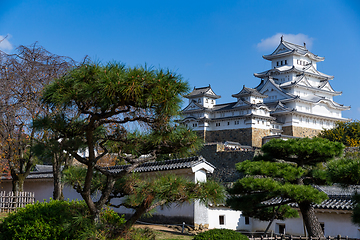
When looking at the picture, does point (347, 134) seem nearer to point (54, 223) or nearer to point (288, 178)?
point (288, 178)

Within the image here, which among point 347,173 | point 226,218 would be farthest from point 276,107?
point 347,173

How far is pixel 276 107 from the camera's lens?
37.3 meters

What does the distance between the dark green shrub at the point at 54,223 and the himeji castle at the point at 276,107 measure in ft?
95.8

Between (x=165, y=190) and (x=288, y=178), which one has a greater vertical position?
(x=288, y=178)

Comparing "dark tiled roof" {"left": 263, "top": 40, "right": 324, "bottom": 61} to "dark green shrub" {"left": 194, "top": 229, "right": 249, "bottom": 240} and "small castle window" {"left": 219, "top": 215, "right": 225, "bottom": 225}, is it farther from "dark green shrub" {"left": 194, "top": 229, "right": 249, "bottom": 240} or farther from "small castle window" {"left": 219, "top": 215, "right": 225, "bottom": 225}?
"dark green shrub" {"left": 194, "top": 229, "right": 249, "bottom": 240}

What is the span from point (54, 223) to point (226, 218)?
848cm

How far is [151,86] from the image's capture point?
16.1 feet

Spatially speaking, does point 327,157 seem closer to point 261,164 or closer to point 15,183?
point 261,164

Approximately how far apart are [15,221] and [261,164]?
19.2 feet

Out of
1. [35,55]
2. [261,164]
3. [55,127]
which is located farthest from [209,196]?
[35,55]

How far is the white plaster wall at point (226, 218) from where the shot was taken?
12.8 m

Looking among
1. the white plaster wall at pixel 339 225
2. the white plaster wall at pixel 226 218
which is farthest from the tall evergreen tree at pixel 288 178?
the white plaster wall at pixel 226 218

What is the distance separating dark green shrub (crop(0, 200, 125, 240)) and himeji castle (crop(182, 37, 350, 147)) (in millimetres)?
29192

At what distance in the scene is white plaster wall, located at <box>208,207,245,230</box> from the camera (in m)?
12.8
